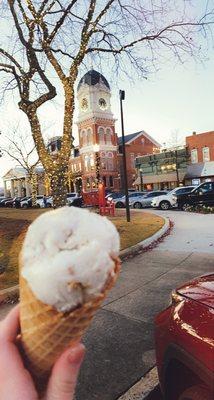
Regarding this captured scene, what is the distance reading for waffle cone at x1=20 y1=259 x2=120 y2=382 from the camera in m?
1.03

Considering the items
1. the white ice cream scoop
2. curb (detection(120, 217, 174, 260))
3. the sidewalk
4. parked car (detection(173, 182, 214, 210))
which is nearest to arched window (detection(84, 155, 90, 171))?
parked car (detection(173, 182, 214, 210))

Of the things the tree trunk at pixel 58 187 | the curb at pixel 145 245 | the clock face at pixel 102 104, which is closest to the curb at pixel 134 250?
the curb at pixel 145 245

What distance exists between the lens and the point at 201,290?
3.07 m

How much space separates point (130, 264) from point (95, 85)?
173 feet

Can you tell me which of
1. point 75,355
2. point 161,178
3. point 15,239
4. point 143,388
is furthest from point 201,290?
point 161,178

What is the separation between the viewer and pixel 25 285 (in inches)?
41.8

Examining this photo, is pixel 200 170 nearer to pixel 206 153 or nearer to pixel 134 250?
pixel 206 153

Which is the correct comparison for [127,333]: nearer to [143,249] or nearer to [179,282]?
[179,282]

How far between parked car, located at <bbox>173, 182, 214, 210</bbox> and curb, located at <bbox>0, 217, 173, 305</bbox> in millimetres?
9433

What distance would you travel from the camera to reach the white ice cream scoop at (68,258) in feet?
3.17

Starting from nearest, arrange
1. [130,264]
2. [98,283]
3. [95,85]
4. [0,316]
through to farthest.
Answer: [98,283]
[0,316]
[130,264]
[95,85]

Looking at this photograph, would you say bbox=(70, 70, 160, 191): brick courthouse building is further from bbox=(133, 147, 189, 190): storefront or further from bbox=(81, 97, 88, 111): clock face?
bbox=(133, 147, 189, 190): storefront

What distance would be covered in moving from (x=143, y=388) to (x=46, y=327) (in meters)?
2.95

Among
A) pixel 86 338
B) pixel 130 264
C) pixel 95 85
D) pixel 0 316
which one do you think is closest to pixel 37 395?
pixel 86 338
